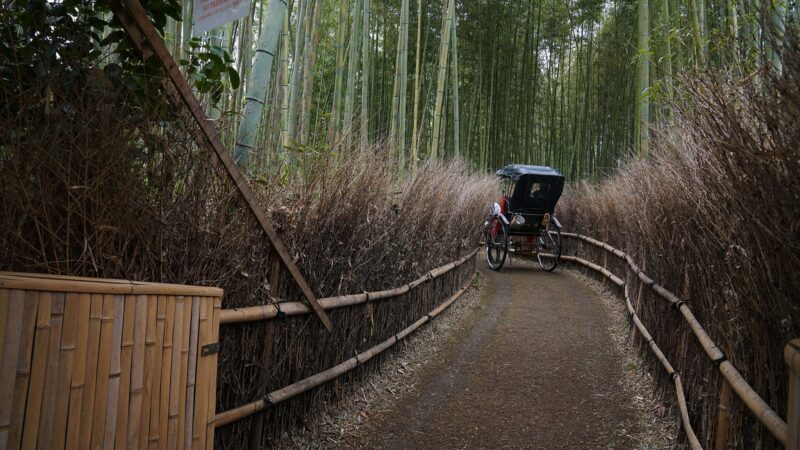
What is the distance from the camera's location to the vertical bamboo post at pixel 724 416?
7.74 ft

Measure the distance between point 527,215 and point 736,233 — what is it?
8.17m

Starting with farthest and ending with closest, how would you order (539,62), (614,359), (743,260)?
(539,62) → (614,359) → (743,260)

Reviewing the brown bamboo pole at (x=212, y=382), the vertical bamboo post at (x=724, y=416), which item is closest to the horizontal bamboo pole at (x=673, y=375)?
the vertical bamboo post at (x=724, y=416)

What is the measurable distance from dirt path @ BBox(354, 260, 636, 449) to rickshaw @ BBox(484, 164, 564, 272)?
3.30 m

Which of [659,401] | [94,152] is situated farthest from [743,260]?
[94,152]

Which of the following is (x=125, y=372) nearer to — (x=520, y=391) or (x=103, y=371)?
(x=103, y=371)

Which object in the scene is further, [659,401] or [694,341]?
[659,401]

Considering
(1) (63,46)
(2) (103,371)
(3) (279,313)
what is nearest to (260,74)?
(1) (63,46)

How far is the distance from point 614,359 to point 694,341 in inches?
76.3

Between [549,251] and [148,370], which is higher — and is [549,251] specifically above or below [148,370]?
above

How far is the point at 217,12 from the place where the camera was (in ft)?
6.70

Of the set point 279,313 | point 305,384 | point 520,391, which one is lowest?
point 520,391

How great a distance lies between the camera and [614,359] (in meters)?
4.96

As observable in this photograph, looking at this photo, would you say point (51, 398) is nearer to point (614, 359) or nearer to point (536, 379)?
point (536, 379)
